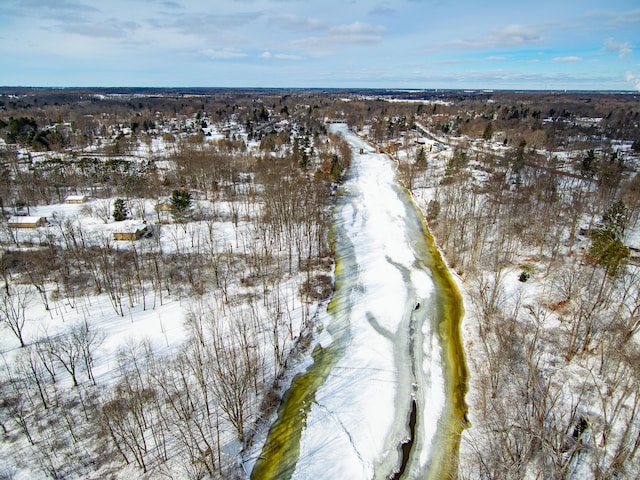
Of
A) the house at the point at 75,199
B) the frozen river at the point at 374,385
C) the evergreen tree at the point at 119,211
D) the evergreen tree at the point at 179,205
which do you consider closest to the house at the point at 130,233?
the evergreen tree at the point at 119,211

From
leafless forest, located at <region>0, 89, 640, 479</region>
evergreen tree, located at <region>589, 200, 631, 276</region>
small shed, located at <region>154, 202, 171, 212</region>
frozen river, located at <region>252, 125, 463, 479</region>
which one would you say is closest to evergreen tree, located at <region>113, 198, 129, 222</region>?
leafless forest, located at <region>0, 89, 640, 479</region>

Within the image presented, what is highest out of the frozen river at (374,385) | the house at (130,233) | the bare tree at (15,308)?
the house at (130,233)

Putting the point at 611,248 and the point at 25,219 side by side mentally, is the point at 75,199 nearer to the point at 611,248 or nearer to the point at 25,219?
the point at 25,219

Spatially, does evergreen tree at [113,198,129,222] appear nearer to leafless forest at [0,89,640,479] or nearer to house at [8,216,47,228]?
leafless forest at [0,89,640,479]

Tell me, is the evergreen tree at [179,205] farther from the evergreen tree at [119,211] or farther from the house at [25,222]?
the house at [25,222]

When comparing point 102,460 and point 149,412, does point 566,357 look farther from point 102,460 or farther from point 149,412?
point 102,460

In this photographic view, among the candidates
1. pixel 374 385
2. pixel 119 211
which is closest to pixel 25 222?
pixel 119 211
